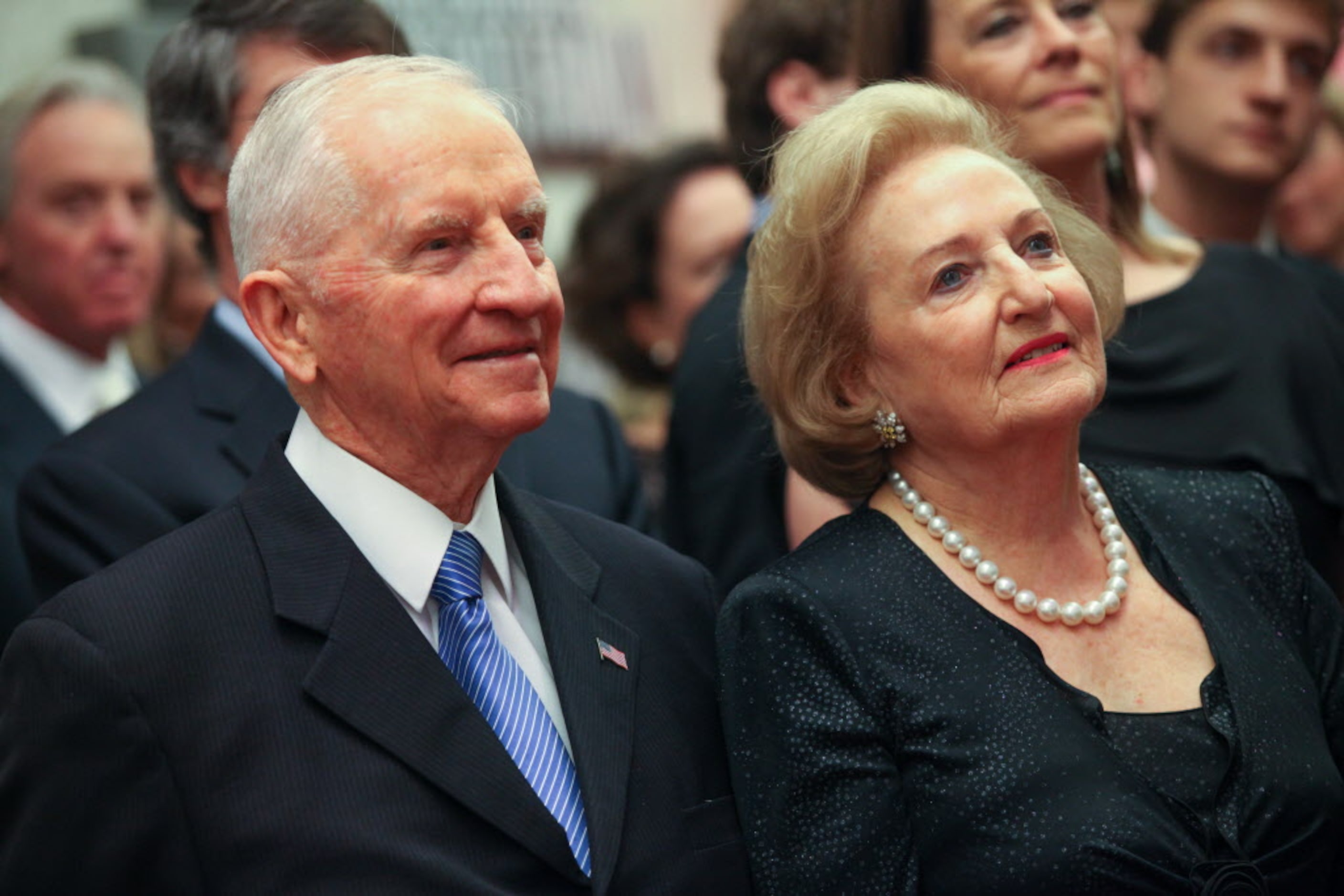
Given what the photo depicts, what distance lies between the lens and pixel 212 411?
3.30 m

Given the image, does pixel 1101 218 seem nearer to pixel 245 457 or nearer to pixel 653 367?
pixel 245 457

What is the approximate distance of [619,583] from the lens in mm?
2896

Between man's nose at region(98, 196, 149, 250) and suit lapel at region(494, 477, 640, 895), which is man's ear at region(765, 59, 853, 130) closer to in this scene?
suit lapel at region(494, 477, 640, 895)

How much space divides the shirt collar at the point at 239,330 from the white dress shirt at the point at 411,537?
68cm

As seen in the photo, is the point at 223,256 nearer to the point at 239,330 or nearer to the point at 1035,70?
the point at 239,330

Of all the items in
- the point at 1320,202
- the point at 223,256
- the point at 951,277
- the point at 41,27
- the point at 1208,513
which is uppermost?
the point at 951,277

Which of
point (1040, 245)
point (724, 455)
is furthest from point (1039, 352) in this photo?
point (724, 455)

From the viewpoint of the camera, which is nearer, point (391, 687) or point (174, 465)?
point (391, 687)

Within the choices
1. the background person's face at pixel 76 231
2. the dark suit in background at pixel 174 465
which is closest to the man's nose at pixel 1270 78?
the dark suit in background at pixel 174 465

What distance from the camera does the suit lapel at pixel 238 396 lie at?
3250mm

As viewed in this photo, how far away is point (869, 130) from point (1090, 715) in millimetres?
957

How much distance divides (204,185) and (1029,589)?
1804 millimetres

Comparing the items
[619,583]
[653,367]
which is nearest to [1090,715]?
[619,583]

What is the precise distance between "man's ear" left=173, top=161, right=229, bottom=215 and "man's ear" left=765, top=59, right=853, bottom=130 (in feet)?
4.20
